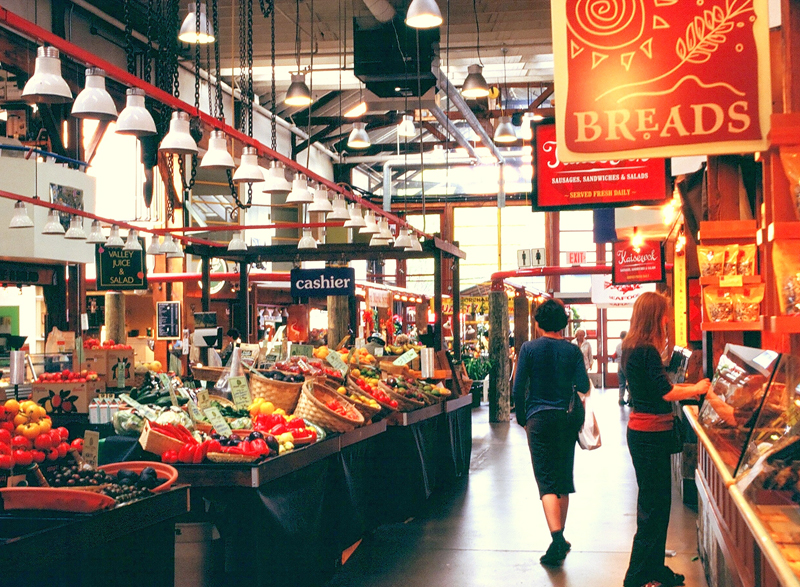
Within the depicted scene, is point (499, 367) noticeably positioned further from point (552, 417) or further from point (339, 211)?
point (552, 417)

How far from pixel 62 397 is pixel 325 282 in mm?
5359

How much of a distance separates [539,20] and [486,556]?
27.9 feet

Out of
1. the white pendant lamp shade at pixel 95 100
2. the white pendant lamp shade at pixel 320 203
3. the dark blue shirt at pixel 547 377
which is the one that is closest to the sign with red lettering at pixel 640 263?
the white pendant lamp shade at pixel 320 203

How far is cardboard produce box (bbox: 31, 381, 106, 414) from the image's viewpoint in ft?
20.4

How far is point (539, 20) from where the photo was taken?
11.7 m

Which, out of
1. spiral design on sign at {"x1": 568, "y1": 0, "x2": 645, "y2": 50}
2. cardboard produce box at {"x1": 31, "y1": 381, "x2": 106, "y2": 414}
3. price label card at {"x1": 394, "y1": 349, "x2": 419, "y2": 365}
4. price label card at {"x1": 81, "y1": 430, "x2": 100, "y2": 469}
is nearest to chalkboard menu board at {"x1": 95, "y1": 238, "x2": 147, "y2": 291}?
price label card at {"x1": 394, "y1": 349, "x2": 419, "y2": 365}

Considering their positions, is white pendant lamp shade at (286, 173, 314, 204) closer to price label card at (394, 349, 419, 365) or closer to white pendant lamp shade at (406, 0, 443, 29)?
white pendant lamp shade at (406, 0, 443, 29)

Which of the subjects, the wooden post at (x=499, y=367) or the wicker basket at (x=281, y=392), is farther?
the wooden post at (x=499, y=367)

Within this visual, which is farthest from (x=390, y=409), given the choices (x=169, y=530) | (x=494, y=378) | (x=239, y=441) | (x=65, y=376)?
(x=494, y=378)

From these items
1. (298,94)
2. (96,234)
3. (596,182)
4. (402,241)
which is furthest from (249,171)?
(298,94)

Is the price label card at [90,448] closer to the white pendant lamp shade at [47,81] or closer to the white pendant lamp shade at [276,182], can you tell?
the white pendant lamp shade at [47,81]

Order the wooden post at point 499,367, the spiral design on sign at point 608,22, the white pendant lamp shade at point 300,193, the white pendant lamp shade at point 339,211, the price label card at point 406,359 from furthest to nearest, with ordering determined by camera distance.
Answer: the wooden post at point 499,367 → the price label card at point 406,359 → the white pendant lamp shade at point 339,211 → the white pendant lamp shade at point 300,193 → the spiral design on sign at point 608,22

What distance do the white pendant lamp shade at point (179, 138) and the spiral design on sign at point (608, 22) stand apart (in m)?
2.36

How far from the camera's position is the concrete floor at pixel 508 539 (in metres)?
4.89
